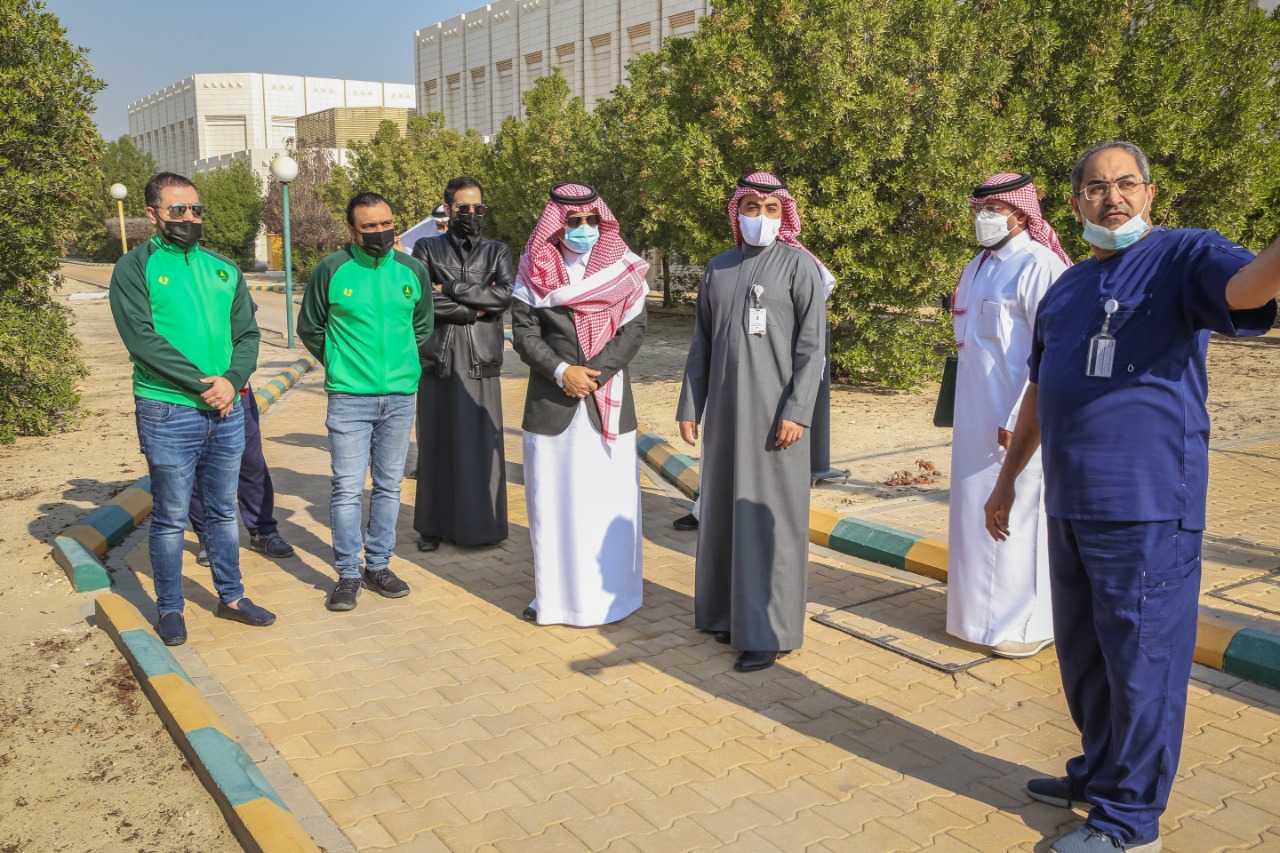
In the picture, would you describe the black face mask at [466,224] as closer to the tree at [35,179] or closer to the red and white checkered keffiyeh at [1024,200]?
the red and white checkered keffiyeh at [1024,200]

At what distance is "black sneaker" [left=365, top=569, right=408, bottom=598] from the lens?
605cm

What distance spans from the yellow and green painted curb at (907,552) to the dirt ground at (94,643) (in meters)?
0.79

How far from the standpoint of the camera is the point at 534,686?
15.9 feet

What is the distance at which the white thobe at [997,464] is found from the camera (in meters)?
4.96

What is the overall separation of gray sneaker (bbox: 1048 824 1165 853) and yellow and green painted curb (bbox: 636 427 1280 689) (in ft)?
5.58

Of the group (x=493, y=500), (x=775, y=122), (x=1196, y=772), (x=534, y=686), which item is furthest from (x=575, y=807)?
(x=775, y=122)

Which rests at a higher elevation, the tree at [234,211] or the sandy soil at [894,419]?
the tree at [234,211]

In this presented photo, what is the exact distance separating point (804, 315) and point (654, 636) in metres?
1.79

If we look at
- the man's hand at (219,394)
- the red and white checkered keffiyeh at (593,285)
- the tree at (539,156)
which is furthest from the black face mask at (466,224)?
the tree at (539,156)

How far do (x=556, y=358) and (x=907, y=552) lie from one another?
250 centimetres

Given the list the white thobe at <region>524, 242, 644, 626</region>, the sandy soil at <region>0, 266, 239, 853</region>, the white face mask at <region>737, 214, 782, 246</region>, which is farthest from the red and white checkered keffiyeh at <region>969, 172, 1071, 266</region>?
the sandy soil at <region>0, 266, 239, 853</region>

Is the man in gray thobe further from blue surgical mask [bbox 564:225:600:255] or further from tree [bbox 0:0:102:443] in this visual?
tree [bbox 0:0:102:443]

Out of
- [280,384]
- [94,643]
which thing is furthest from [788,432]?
[280,384]

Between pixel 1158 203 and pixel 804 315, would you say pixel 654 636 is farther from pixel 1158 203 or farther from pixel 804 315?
pixel 1158 203
